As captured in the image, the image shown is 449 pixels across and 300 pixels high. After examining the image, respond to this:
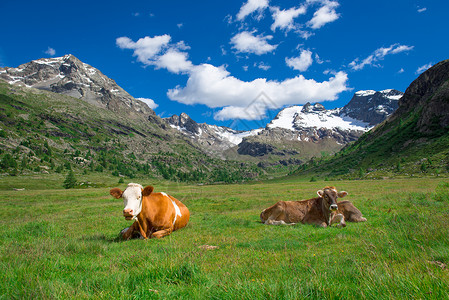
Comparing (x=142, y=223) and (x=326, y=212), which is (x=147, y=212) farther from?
(x=326, y=212)

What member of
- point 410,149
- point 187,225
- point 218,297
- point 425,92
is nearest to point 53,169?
point 187,225

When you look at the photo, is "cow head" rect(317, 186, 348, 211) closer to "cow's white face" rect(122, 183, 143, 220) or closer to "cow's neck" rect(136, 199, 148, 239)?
"cow's neck" rect(136, 199, 148, 239)

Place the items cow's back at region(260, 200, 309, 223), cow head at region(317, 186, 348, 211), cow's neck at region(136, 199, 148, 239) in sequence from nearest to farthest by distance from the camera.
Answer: cow's neck at region(136, 199, 148, 239) < cow head at region(317, 186, 348, 211) < cow's back at region(260, 200, 309, 223)

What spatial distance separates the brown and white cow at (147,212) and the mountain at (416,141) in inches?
3389

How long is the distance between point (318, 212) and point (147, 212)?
924 cm

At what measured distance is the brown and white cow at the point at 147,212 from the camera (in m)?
9.99

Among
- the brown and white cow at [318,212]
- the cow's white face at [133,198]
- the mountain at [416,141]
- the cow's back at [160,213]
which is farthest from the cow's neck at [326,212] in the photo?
the mountain at [416,141]

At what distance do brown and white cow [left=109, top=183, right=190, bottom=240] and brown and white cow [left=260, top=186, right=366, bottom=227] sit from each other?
223 inches

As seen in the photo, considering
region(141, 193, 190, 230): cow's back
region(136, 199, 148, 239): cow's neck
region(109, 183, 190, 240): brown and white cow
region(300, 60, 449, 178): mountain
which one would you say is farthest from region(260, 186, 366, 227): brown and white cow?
region(300, 60, 449, 178): mountain

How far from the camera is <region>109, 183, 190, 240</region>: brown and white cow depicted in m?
9.99

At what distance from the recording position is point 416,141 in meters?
118

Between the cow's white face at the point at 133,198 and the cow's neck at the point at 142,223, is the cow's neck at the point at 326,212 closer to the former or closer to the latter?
the cow's neck at the point at 142,223

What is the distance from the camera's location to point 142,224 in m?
10.6

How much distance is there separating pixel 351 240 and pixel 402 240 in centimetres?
225
